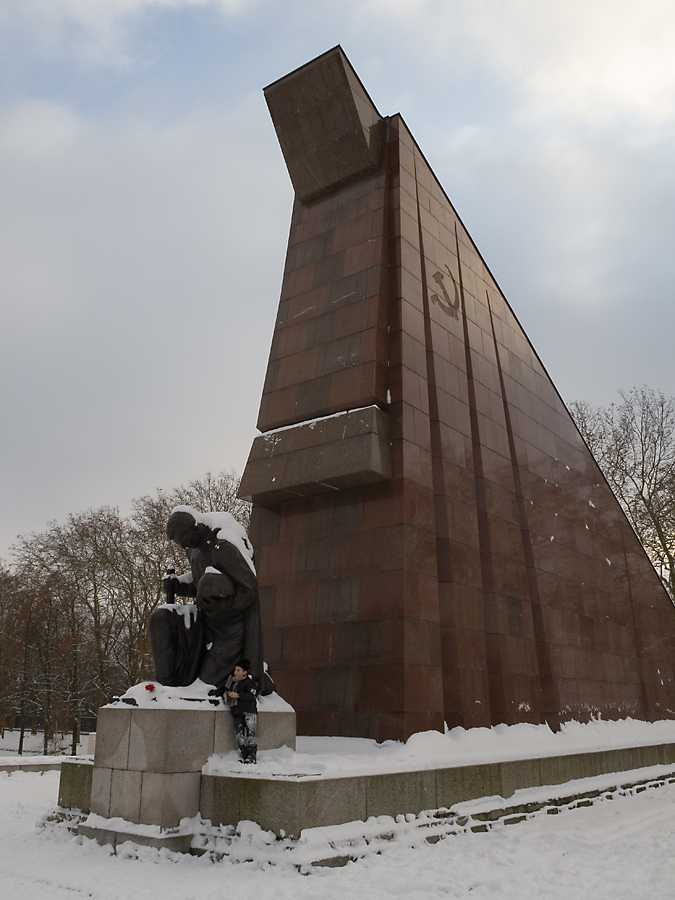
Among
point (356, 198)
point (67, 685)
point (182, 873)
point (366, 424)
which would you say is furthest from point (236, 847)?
point (67, 685)

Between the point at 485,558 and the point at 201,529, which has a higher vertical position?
the point at 485,558

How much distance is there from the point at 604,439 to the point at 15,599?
26085 mm

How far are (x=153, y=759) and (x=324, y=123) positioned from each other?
10.7m

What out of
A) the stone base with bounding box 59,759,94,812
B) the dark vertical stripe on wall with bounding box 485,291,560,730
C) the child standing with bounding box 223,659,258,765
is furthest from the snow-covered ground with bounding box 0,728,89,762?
the child standing with bounding box 223,659,258,765

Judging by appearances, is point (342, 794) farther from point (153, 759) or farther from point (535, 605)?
point (535, 605)

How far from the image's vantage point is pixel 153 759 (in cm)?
618

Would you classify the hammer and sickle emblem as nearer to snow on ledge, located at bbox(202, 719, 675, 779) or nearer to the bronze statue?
the bronze statue

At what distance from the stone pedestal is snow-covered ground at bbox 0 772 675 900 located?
1.12 ft

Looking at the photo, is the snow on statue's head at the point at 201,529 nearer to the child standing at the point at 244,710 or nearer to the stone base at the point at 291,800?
the child standing at the point at 244,710

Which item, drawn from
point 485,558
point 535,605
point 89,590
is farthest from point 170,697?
point 89,590

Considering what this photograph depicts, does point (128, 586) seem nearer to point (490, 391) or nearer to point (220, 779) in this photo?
point (490, 391)

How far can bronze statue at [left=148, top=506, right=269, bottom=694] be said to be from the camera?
708 cm

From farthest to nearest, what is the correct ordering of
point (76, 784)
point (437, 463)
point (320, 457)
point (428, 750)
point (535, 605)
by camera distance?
1. point (535, 605)
2. point (437, 463)
3. point (320, 457)
4. point (428, 750)
5. point (76, 784)

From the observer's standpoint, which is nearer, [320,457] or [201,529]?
[201,529]
